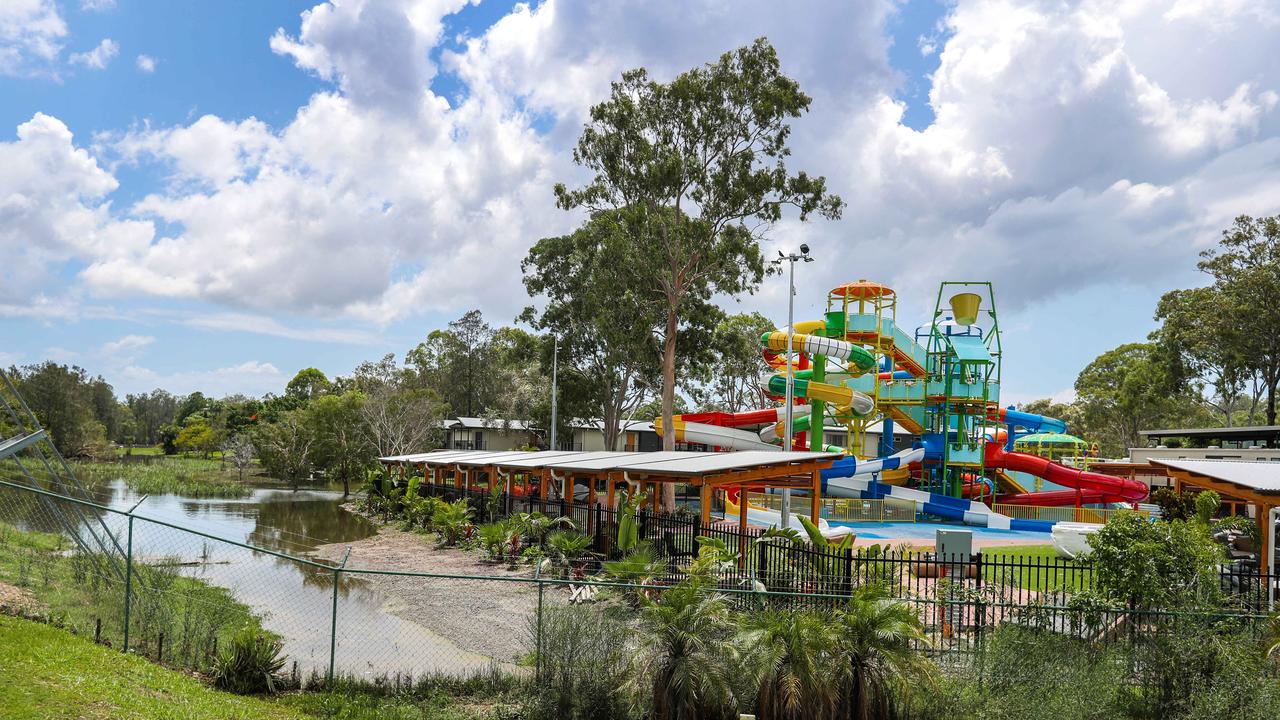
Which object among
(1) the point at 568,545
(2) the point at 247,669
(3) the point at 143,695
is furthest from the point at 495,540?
(3) the point at 143,695

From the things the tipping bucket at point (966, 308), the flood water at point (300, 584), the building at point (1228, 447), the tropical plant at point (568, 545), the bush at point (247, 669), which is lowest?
the flood water at point (300, 584)

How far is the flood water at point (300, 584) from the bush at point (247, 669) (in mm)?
1254

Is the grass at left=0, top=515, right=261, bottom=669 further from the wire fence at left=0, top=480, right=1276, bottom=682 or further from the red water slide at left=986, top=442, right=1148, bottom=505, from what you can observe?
the red water slide at left=986, top=442, right=1148, bottom=505

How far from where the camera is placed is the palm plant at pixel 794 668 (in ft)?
28.0

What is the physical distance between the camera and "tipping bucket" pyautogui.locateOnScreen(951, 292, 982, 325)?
42.6 m

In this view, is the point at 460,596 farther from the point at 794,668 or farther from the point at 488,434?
the point at 488,434

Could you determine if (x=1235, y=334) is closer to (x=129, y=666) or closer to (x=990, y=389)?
(x=990, y=389)

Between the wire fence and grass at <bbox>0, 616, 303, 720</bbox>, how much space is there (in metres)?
0.61

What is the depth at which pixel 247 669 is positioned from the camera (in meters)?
9.12

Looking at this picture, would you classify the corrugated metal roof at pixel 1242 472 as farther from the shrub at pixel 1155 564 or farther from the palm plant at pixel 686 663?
the palm plant at pixel 686 663

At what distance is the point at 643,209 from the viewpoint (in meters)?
36.2

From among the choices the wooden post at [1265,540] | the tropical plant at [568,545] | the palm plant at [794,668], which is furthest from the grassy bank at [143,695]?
the wooden post at [1265,540]

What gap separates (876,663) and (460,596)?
1075cm

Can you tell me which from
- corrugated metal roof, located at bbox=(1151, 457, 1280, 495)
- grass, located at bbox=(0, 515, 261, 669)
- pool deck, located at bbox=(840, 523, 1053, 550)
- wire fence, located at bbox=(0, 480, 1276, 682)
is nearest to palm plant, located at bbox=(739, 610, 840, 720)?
wire fence, located at bbox=(0, 480, 1276, 682)
